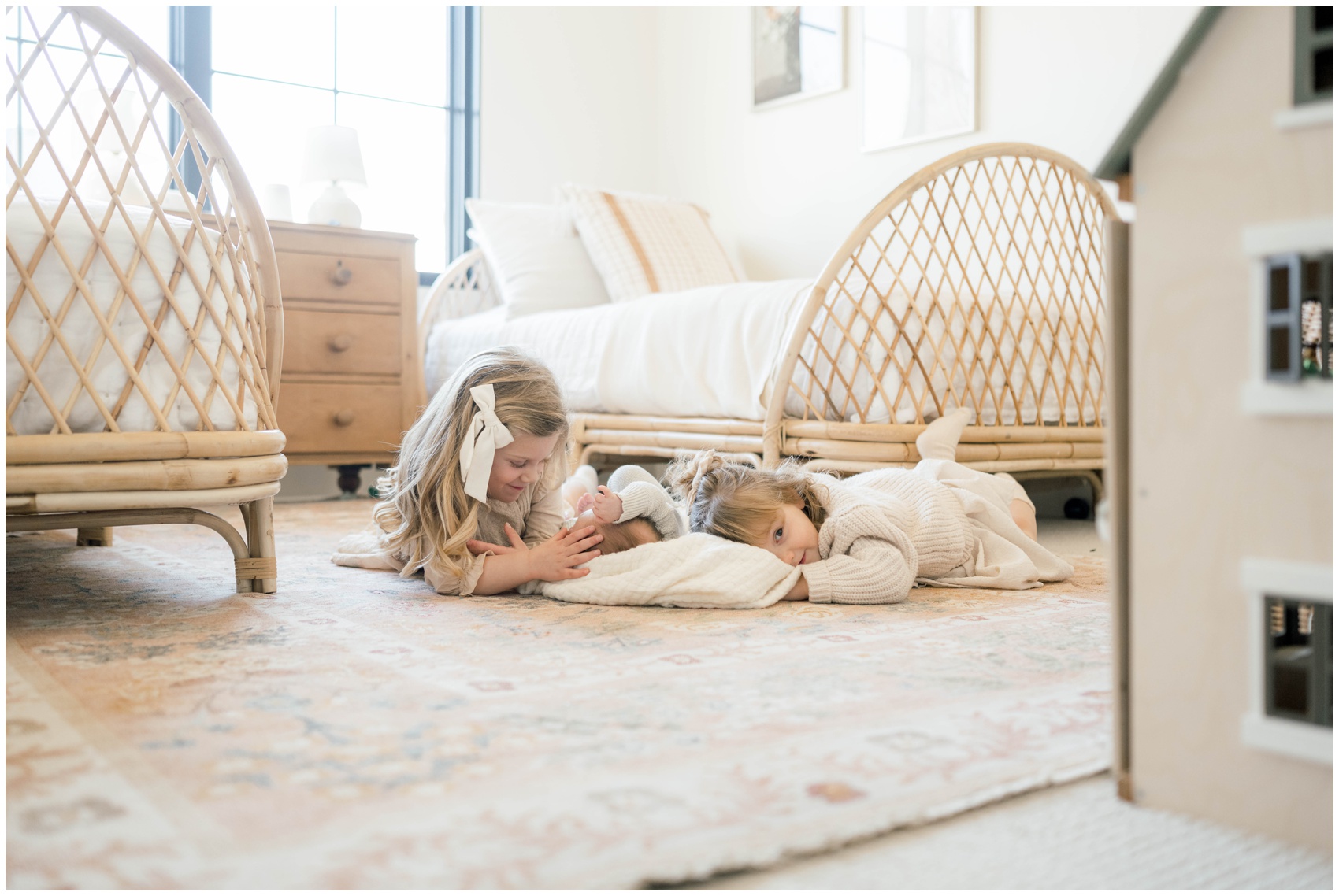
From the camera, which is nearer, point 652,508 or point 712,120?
point 652,508

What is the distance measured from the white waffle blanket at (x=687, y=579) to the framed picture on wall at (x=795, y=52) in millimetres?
2295

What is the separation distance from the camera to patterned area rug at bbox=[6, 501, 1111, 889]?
57cm

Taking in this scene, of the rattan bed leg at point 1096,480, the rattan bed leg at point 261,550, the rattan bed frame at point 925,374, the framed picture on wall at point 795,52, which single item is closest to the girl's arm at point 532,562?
the rattan bed leg at point 261,550

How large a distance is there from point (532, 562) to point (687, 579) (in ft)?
0.73

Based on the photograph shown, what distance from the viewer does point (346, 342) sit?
271 centimetres

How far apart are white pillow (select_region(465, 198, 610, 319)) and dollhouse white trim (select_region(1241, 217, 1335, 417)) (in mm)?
2514

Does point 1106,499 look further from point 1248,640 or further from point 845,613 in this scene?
point 845,613

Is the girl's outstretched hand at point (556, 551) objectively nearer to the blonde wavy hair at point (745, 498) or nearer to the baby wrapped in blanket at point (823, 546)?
the baby wrapped in blanket at point (823, 546)

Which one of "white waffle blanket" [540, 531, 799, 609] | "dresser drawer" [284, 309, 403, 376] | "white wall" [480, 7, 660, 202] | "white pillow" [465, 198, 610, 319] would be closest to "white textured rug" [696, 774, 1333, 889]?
"white waffle blanket" [540, 531, 799, 609]

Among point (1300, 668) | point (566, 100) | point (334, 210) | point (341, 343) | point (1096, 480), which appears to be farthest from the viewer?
point (566, 100)

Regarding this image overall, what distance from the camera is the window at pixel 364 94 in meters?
3.15

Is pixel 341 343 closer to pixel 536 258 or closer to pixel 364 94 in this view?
pixel 536 258

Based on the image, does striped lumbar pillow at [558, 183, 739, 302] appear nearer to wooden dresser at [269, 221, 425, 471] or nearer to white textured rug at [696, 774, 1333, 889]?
wooden dresser at [269, 221, 425, 471]

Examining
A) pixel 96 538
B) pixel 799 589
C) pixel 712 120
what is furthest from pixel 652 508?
pixel 712 120
